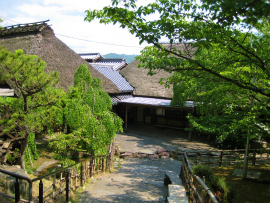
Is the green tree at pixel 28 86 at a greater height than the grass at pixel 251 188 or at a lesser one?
greater

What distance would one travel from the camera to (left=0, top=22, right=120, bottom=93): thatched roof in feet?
41.1

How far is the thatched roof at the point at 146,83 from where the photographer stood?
1777 cm

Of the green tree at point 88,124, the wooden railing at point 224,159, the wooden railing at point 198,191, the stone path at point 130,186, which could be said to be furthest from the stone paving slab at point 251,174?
the green tree at point 88,124

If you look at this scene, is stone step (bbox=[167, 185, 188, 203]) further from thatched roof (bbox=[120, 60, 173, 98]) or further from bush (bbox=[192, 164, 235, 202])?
thatched roof (bbox=[120, 60, 173, 98])

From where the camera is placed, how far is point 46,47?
44.0 ft

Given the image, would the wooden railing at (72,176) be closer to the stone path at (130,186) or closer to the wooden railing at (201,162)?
the stone path at (130,186)

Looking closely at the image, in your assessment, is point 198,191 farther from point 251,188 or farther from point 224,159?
point 224,159

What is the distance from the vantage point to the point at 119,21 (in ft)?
14.7

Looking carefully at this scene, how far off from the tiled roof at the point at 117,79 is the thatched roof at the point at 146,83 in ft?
1.63

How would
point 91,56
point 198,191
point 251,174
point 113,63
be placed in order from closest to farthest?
point 198,191 → point 251,174 → point 113,63 → point 91,56

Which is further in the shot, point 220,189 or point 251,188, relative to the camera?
point 251,188

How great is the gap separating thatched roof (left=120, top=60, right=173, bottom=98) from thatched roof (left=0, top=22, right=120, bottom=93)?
10.0ft

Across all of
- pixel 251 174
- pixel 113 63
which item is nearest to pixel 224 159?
pixel 251 174

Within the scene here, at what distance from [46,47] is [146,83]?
8.28 m
